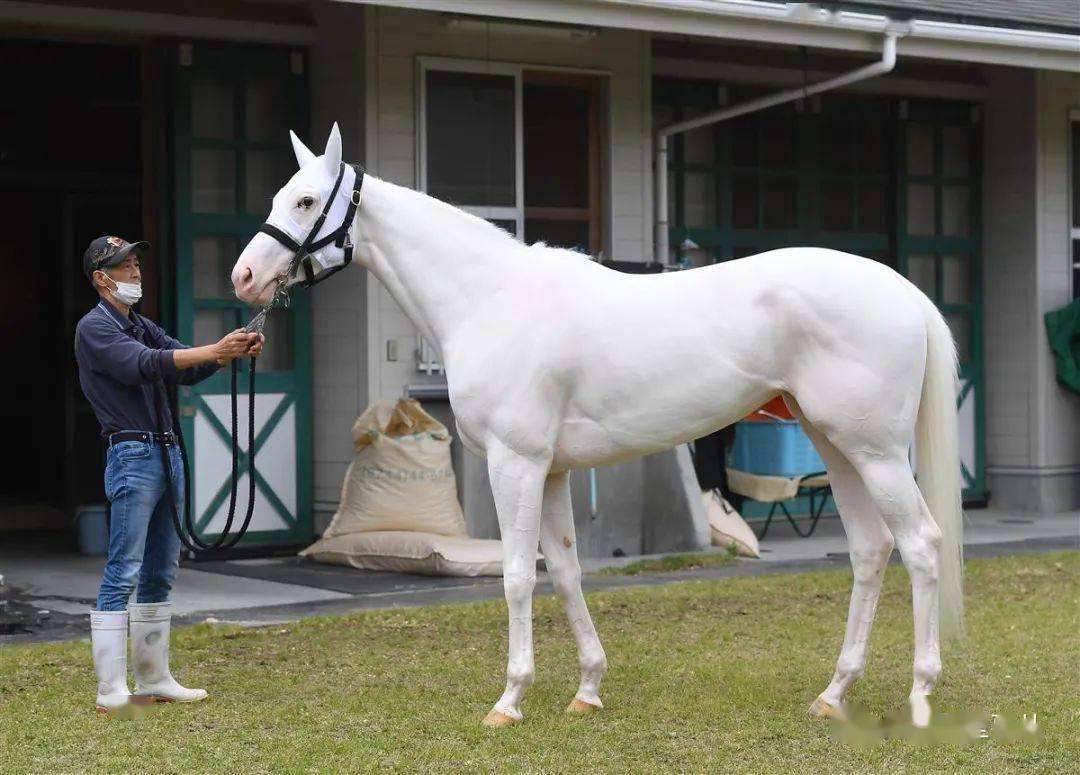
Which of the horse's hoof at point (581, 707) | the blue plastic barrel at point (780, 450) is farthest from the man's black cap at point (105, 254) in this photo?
the blue plastic barrel at point (780, 450)

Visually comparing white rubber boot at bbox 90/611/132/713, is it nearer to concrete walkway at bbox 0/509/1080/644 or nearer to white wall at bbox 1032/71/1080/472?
concrete walkway at bbox 0/509/1080/644

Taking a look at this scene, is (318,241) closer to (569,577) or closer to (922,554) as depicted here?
(569,577)

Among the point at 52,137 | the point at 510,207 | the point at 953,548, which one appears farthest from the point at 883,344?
the point at 52,137

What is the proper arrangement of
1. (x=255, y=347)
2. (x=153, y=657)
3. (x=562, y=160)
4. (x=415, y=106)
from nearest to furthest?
(x=255, y=347), (x=153, y=657), (x=415, y=106), (x=562, y=160)

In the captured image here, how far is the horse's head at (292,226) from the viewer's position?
18.7 ft

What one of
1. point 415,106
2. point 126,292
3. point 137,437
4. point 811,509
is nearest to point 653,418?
point 137,437

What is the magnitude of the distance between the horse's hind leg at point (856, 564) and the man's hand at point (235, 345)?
6.67 feet

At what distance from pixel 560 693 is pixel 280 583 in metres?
3.79

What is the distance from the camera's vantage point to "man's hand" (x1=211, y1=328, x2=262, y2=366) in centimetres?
580

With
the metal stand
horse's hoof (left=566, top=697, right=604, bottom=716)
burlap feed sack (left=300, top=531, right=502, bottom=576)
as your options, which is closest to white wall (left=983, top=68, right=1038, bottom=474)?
the metal stand

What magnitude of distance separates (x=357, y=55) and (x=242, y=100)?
2.90ft

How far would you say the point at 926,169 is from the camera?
555 inches

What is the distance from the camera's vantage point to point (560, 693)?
6.34 metres

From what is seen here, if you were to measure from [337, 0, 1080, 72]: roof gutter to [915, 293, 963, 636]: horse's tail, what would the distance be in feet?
15.8
